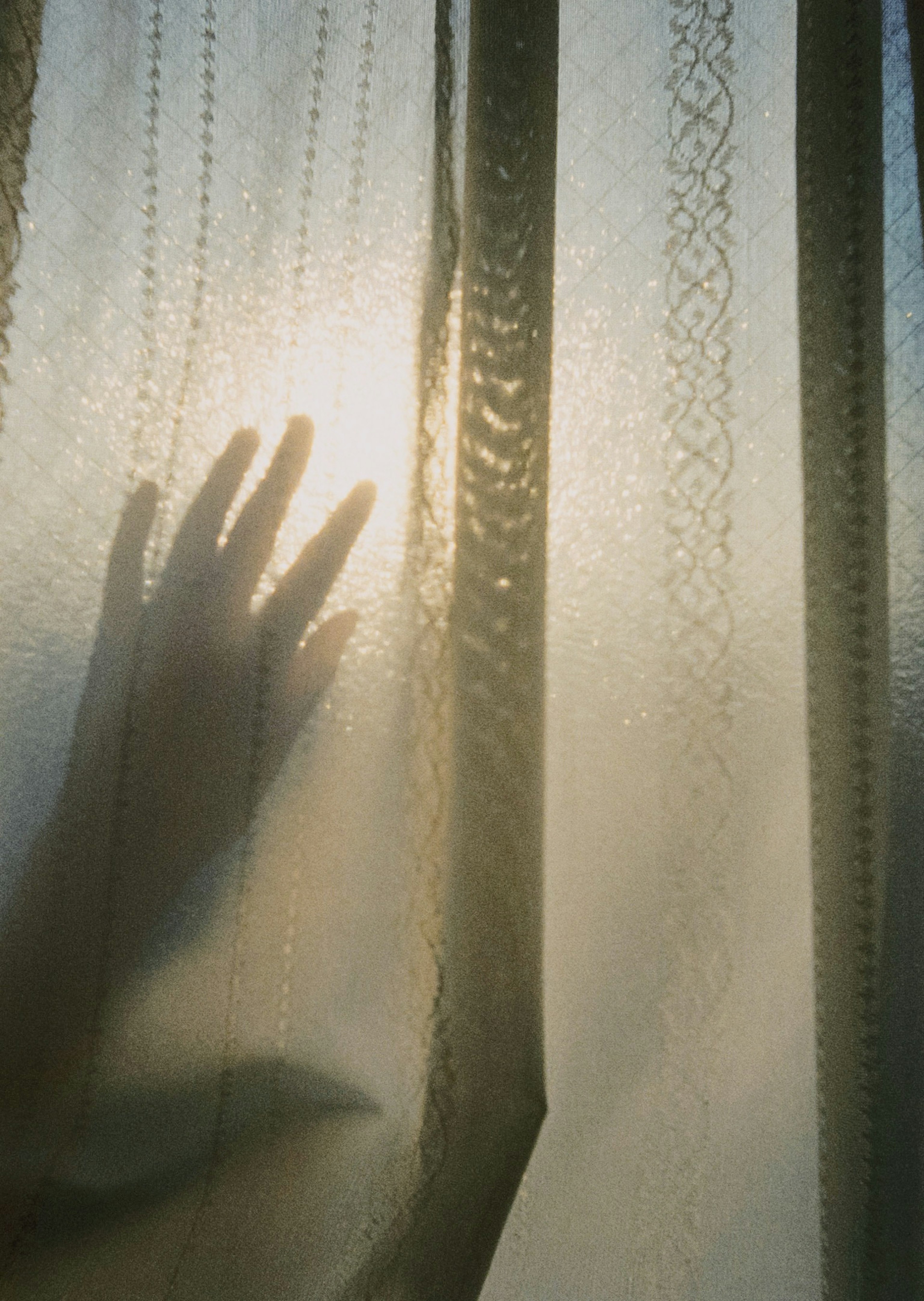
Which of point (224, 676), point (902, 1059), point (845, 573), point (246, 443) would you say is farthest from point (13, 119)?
point (902, 1059)

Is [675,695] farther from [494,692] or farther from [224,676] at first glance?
[224,676]

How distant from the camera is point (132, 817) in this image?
572 mm

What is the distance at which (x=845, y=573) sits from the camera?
1.57ft

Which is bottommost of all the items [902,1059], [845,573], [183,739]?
[902,1059]

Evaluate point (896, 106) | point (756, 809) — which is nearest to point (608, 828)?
point (756, 809)

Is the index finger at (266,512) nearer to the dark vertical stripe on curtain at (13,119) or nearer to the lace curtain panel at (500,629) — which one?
the lace curtain panel at (500,629)

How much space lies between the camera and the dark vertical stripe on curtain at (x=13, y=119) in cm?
58

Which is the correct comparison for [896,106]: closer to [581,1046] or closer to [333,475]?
[333,475]

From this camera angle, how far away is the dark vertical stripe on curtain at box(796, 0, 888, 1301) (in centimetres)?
47

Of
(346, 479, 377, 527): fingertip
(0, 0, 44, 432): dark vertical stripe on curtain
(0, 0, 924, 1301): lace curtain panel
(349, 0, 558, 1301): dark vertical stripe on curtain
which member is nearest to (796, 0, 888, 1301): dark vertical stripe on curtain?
(0, 0, 924, 1301): lace curtain panel

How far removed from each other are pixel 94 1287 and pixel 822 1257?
1.44 feet

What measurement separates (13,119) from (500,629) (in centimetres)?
53

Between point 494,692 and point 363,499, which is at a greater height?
point 363,499

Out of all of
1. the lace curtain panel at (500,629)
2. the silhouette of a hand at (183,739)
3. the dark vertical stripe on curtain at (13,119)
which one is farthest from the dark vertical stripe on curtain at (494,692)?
the dark vertical stripe on curtain at (13,119)
